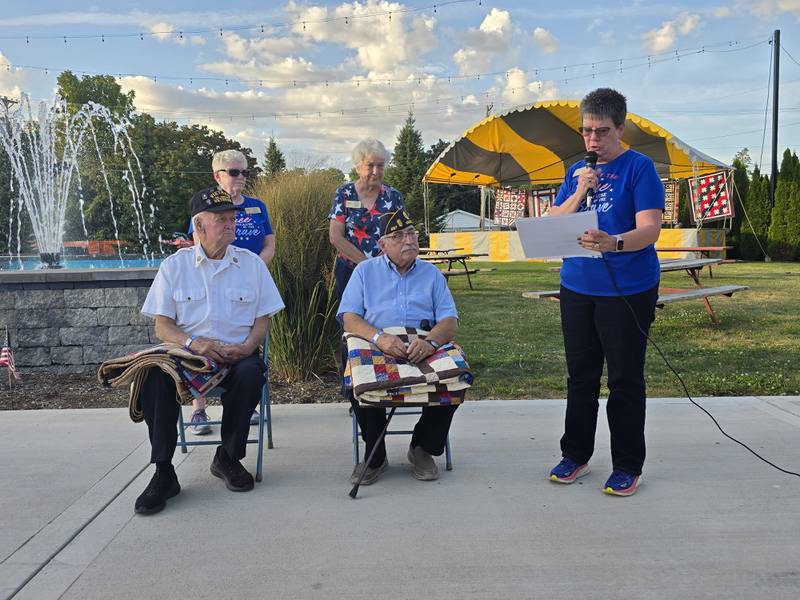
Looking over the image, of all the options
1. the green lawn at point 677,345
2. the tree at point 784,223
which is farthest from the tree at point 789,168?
the green lawn at point 677,345

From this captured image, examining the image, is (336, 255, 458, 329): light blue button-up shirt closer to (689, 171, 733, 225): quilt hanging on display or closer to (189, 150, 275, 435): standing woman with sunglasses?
(189, 150, 275, 435): standing woman with sunglasses

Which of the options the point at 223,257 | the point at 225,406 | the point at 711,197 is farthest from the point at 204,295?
the point at 711,197

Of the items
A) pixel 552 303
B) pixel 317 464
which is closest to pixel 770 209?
pixel 552 303

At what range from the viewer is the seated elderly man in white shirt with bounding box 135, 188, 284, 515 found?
3.31 metres

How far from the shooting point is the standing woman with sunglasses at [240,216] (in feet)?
14.0

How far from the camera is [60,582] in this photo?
7.93ft

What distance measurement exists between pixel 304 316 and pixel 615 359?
307 cm

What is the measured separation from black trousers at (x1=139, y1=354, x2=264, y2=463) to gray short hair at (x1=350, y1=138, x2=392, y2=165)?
57.4 inches

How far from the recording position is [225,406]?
3.37 metres

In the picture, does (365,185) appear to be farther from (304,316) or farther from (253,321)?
(304,316)

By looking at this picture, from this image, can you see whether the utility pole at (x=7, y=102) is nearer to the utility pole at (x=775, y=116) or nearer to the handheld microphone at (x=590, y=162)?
the handheld microphone at (x=590, y=162)

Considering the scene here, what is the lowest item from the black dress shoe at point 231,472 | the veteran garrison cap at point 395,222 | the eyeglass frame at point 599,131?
the black dress shoe at point 231,472

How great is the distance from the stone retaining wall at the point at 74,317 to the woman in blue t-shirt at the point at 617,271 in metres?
4.15

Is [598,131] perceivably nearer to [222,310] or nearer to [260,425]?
[222,310]
